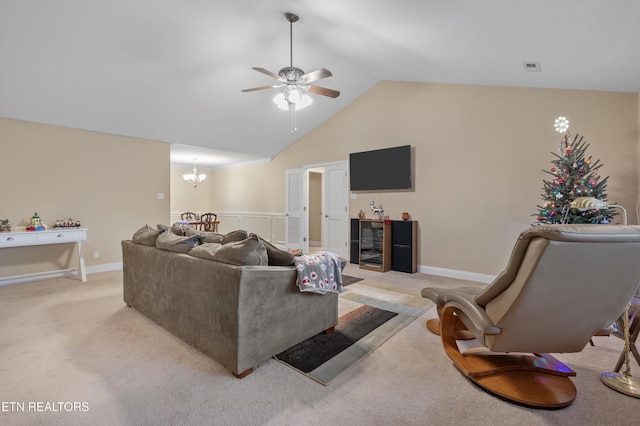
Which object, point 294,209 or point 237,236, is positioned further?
point 294,209

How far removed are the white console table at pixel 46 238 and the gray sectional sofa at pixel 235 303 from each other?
2.54 metres

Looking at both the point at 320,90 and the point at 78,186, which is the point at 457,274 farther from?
the point at 78,186

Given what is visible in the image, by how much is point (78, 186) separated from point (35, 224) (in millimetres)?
847

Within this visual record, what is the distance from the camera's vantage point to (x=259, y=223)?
8.17 metres

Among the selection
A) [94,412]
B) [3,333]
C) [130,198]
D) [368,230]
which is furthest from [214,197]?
[94,412]

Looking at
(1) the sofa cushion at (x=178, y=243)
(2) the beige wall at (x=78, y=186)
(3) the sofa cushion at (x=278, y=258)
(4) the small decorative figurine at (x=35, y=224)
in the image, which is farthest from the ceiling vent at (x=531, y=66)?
(4) the small decorative figurine at (x=35, y=224)

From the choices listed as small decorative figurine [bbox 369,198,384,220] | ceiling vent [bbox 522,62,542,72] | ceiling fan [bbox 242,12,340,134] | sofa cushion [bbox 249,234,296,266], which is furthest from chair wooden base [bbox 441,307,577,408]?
small decorative figurine [bbox 369,198,384,220]

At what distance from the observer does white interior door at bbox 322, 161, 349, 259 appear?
242 inches

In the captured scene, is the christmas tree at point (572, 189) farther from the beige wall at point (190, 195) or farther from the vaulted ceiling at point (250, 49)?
the beige wall at point (190, 195)

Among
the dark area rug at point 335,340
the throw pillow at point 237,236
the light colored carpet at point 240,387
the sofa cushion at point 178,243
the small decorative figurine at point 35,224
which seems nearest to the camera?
the light colored carpet at point 240,387

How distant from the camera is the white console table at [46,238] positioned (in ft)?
12.3

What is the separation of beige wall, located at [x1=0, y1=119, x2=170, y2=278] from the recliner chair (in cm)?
563

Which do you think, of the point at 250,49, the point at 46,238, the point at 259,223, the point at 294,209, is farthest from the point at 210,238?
the point at 259,223

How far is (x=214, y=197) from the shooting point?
31.4 ft
